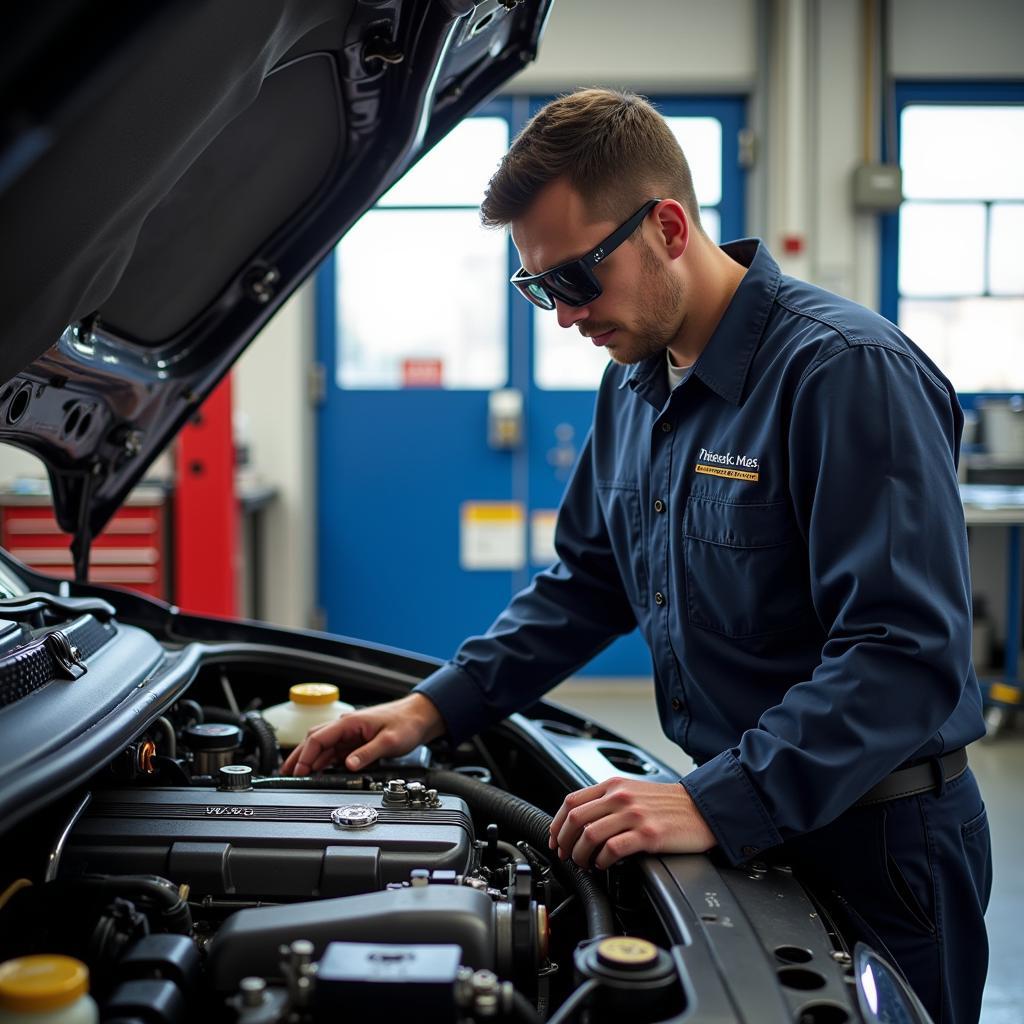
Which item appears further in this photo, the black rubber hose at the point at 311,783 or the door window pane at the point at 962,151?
the door window pane at the point at 962,151

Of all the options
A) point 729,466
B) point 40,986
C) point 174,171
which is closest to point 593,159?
point 729,466

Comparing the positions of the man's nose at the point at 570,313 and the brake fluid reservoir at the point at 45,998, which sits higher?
the man's nose at the point at 570,313

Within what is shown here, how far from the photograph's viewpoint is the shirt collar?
139 centimetres

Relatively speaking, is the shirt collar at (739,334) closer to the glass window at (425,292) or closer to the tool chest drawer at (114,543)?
the tool chest drawer at (114,543)

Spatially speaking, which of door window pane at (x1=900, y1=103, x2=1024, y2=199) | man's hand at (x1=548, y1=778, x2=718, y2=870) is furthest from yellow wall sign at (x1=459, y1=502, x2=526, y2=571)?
man's hand at (x1=548, y1=778, x2=718, y2=870)

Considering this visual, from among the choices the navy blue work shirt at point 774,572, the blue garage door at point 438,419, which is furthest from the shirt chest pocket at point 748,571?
the blue garage door at point 438,419

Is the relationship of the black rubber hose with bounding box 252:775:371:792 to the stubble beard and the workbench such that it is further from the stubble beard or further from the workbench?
the workbench

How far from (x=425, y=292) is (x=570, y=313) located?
3.82 metres

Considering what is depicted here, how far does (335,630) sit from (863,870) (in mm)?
4094

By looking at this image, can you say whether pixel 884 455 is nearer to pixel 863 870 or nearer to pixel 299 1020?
pixel 863 870

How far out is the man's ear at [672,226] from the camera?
1414 mm

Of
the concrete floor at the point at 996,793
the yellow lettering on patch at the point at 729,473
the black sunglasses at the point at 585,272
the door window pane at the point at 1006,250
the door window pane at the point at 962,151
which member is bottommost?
the concrete floor at the point at 996,793

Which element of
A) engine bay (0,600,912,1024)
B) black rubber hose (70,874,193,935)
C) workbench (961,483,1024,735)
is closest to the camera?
engine bay (0,600,912,1024)

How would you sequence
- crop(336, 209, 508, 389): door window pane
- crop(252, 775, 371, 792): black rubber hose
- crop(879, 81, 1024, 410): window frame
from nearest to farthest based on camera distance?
crop(252, 775, 371, 792): black rubber hose → crop(879, 81, 1024, 410): window frame → crop(336, 209, 508, 389): door window pane
